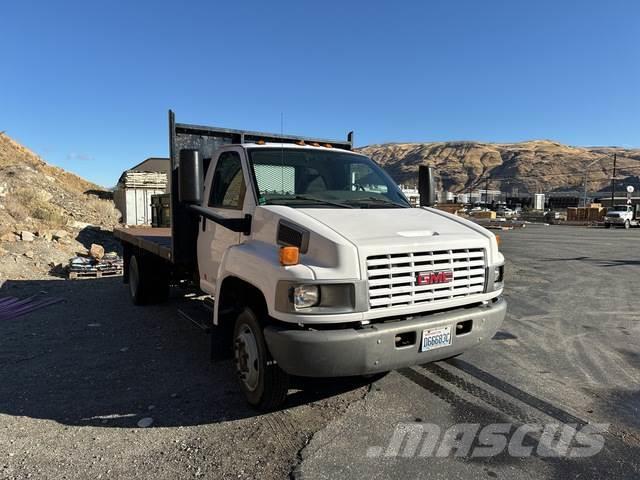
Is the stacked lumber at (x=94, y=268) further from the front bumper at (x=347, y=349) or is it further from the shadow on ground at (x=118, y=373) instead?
the front bumper at (x=347, y=349)

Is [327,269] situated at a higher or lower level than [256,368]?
higher

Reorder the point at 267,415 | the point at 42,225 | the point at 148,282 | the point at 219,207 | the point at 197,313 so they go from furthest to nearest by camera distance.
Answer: the point at 42,225, the point at 148,282, the point at 197,313, the point at 219,207, the point at 267,415

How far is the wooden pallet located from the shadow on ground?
10.8 feet

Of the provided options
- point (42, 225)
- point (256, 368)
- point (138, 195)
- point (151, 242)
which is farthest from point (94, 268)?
point (138, 195)

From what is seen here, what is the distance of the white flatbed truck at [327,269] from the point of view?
3301mm

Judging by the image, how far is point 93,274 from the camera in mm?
10914

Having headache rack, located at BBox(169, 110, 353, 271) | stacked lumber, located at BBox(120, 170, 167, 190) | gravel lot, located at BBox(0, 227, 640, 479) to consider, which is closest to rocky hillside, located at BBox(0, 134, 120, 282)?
stacked lumber, located at BBox(120, 170, 167, 190)

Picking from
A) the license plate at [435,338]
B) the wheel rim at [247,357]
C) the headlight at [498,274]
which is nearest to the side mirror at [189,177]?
the wheel rim at [247,357]

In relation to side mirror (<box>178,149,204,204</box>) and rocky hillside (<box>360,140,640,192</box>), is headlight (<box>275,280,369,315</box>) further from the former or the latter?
rocky hillside (<box>360,140,640,192</box>)

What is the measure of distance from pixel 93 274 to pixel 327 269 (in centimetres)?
927

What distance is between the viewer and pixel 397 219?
4.04 meters

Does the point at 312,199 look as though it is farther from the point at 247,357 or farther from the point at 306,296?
the point at 247,357

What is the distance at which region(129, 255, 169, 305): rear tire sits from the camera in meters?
7.58

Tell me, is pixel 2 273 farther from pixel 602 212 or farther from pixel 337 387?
pixel 602 212
